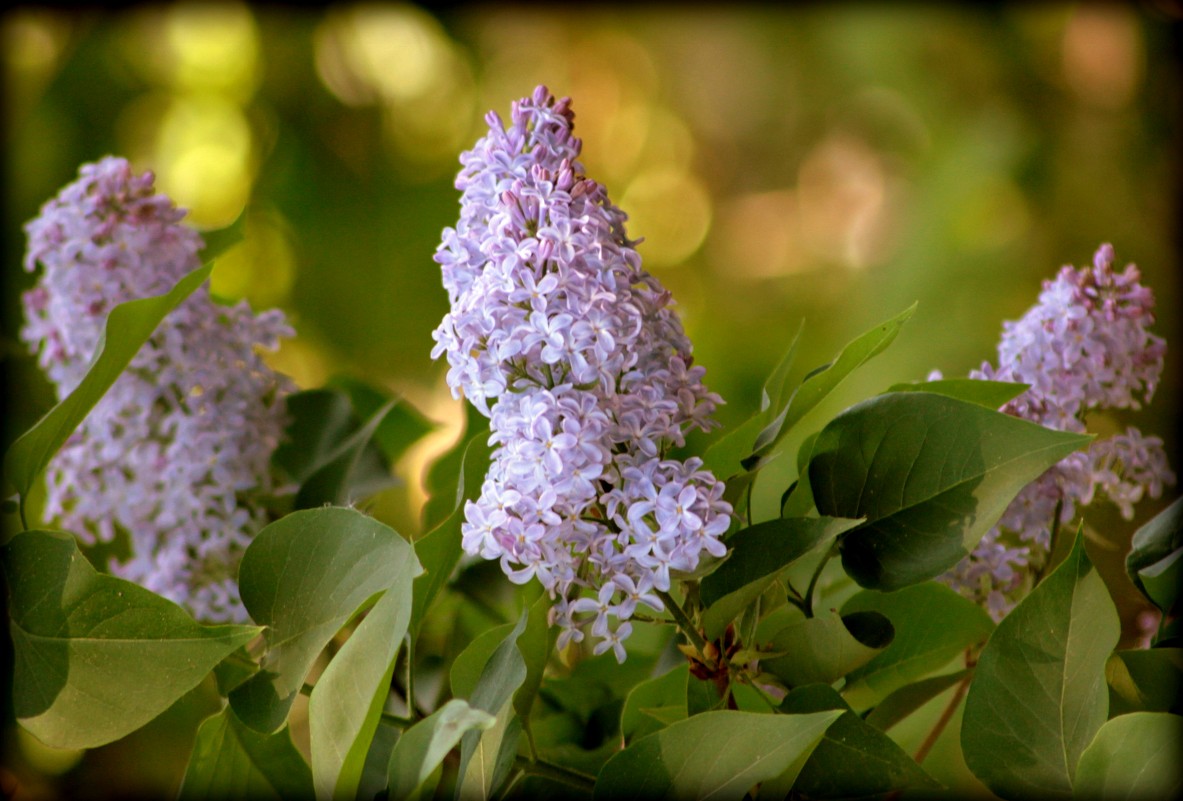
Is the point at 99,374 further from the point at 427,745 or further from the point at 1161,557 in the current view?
the point at 1161,557

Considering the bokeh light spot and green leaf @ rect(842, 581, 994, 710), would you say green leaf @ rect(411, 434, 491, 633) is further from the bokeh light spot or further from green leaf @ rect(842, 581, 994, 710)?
the bokeh light spot

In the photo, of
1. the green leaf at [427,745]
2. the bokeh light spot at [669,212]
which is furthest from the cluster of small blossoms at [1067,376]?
A: the bokeh light spot at [669,212]

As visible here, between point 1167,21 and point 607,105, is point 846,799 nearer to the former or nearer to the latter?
point 1167,21

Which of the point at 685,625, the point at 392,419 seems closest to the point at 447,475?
the point at 392,419

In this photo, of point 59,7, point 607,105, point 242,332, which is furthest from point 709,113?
point 242,332

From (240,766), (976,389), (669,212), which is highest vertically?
(669,212)
